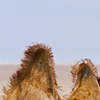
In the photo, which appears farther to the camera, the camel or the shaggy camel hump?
the shaggy camel hump

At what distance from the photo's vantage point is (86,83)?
194 inches

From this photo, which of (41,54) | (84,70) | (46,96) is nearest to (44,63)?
(41,54)

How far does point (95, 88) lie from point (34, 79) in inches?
34.5

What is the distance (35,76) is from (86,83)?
0.80m

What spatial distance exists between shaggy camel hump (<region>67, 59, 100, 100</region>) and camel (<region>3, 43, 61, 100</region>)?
40cm

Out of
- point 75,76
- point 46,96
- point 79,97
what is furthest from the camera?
point 75,76

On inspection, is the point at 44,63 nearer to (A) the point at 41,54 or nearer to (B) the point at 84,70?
(A) the point at 41,54

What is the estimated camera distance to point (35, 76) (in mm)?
4461

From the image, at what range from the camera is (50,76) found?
176 inches

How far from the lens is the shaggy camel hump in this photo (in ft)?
15.7

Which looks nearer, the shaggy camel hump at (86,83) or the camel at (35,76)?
the camel at (35,76)

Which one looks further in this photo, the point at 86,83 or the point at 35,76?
the point at 86,83

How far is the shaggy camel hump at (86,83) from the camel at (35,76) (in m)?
0.40

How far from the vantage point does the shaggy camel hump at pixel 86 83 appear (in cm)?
478
